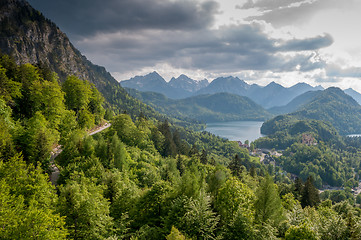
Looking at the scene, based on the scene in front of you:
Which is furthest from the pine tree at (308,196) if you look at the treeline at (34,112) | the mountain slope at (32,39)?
the mountain slope at (32,39)

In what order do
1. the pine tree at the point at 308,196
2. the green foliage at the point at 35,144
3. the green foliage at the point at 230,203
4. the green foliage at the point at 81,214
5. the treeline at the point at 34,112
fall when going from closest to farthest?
the green foliage at the point at 81,214, the green foliage at the point at 230,203, the green foliage at the point at 35,144, the treeline at the point at 34,112, the pine tree at the point at 308,196

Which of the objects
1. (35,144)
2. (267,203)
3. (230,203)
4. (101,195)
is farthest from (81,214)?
(267,203)

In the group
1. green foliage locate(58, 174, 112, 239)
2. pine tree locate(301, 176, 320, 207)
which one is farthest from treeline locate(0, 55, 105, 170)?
pine tree locate(301, 176, 320, 207)

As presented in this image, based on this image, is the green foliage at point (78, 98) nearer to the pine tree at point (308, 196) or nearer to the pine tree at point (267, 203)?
the pine tree at point (267, 203)

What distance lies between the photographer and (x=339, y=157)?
19288 cm

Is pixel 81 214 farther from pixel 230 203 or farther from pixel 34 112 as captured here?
pixel 34 112

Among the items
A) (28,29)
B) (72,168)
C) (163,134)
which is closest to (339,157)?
(163,134)

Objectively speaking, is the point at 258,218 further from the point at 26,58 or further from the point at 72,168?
the point at 26,58

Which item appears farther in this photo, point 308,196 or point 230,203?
point 308,196

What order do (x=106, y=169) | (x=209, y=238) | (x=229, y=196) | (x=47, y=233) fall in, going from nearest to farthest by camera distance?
(x=47, y=233) < (x=209, y=238) < (x=229, y=196) < (x=106, y=169)

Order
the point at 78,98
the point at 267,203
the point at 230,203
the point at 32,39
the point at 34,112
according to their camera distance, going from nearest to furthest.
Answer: the point at 230,203, the point at 267,203, the point at 34,112, the point at 78,98, the point at 32,39

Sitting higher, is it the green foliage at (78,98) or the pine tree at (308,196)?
the green foliage at (78,98)

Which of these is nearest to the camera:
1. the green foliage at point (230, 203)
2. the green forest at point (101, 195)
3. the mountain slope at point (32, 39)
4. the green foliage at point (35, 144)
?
the green forest at point (101, 195)

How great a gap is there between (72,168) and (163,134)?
4269cm
